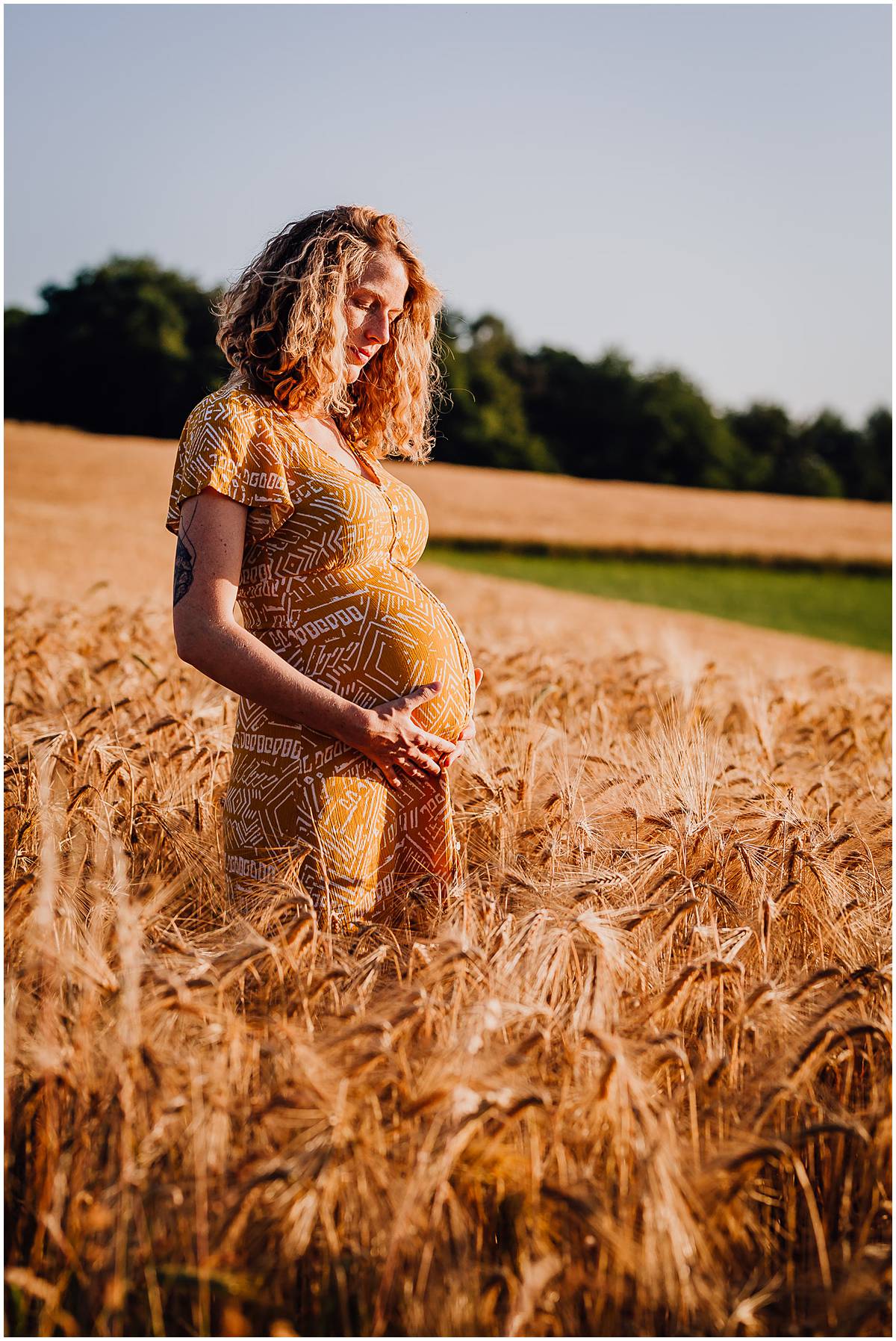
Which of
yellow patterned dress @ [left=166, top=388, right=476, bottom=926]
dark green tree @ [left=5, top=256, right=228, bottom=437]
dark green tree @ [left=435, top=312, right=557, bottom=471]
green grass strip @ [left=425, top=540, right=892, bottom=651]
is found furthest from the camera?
dark green tree @ [left=435, top=312, right=557, bottom=471]

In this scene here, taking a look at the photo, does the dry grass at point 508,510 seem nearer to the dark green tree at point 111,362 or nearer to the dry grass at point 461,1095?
the dark green tree at point 111,362

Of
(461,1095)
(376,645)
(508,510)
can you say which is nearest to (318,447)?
(376,645)

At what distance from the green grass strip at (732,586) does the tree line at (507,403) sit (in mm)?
17506

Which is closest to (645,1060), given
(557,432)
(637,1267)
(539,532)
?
(637,1267)

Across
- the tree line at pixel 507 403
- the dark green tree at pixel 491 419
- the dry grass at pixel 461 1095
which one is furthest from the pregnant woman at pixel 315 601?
the dark green tree at pixel 491 419

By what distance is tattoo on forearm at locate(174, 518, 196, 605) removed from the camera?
2191 mm

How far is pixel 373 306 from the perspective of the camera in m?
2.46

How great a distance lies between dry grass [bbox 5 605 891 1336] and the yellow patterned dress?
15 cm

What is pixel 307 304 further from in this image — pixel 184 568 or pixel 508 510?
pixel 508 510

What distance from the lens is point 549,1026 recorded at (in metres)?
1.82

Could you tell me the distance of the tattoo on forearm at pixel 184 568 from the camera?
2.19m

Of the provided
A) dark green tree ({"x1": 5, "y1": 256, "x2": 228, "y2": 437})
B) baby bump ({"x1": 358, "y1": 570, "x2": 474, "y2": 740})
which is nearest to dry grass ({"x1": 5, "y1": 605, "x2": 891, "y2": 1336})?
baby bump ({"x1": 358, "y1": 570, "x2": 474, "y2": 740})

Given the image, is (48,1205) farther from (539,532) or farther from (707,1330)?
(539,532)

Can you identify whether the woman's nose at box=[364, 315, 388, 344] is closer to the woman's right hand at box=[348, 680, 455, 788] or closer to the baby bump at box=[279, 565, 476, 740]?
the baby bump at box=[279, 565, 476, 740]
